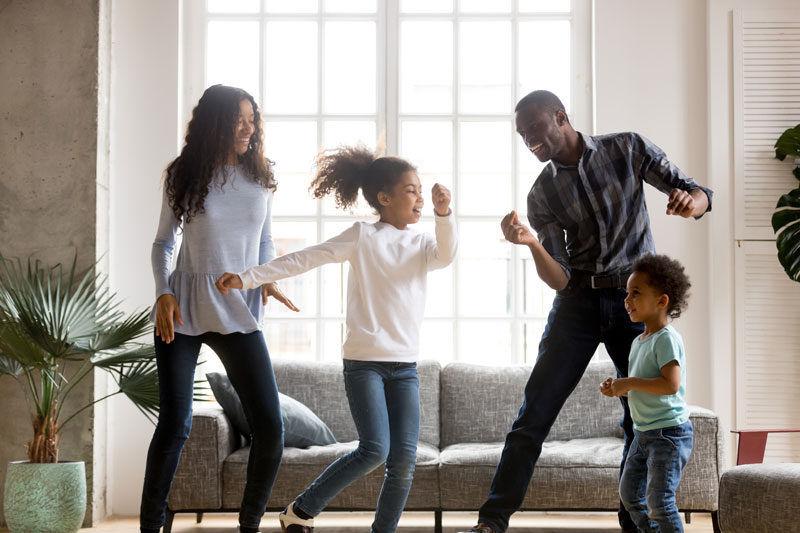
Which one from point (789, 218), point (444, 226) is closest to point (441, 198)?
point (444, 226)

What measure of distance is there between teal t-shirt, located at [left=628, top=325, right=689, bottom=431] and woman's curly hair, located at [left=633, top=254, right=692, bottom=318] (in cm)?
9

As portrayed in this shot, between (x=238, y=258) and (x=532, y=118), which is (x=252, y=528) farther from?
(x=532, y=118)

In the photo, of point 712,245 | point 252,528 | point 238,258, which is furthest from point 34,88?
point 712,245

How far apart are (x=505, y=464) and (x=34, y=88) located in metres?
2.65

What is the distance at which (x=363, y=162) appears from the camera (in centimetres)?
274

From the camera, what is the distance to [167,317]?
2.37m

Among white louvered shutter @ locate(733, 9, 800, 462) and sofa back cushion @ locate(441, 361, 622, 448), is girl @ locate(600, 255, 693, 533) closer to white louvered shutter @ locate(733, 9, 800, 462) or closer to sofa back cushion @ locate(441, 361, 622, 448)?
sofa back cushion @ locate(441, 361, 622, 448)

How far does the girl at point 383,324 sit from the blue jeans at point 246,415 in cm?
17

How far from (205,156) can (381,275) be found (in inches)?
25.1

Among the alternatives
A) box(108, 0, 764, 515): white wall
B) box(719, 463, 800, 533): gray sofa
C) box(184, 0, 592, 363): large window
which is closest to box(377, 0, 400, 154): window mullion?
box(184, 0, 592, 363): large window

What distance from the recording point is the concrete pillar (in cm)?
362

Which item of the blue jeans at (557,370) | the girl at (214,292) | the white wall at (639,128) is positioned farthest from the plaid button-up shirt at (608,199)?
the white wall at (639,128)

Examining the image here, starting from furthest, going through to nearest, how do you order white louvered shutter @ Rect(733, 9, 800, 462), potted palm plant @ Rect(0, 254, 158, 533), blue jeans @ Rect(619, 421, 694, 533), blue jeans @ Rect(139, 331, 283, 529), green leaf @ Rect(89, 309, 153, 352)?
white louvered shutter @ Rect(733, 9, 800, 462) → green leaf @ Rect(89, 309, 153, 352) → potted palm plant @ Rect(0, 254, 158, 533) → blue jeans @ Rect(139, 331, 283, 529) → blue jeans @ Rect(619, 421, 694, 533)

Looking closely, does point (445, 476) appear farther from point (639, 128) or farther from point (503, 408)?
point (639, 128)
